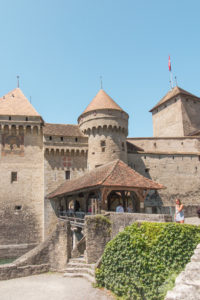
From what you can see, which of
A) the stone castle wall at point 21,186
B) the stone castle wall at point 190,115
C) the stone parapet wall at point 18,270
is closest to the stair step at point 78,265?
the stone parapet wall at point 18,270

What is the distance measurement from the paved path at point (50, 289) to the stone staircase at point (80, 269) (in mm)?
250

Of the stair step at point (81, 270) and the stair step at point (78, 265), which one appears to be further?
the stair step at point (78, 265)

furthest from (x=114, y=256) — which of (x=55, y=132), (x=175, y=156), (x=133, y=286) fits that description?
(x=175, y=156)

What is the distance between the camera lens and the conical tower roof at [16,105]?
25.5 meters

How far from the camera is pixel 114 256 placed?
1049 centimetres

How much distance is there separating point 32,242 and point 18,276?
918cm

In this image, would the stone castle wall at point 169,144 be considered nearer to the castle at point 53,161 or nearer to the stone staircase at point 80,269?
the castle at point 53,161

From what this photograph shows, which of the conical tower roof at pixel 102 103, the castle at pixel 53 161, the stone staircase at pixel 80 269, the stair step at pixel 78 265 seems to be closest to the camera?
the stone staircase at pixel 80 269

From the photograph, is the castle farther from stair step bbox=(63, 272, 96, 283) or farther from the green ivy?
the green ivy

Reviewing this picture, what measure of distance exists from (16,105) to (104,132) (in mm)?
8910

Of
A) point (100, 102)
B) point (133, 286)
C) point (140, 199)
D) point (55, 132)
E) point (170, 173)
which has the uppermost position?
point (100, 102)

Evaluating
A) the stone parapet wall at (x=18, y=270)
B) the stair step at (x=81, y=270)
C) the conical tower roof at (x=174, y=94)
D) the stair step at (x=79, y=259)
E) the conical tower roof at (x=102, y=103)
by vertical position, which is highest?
the conical tower roof at (x=174, y=94)

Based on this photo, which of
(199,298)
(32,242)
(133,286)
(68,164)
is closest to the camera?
(199,298)

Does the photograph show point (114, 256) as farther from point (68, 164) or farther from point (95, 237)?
point (68, 164)
